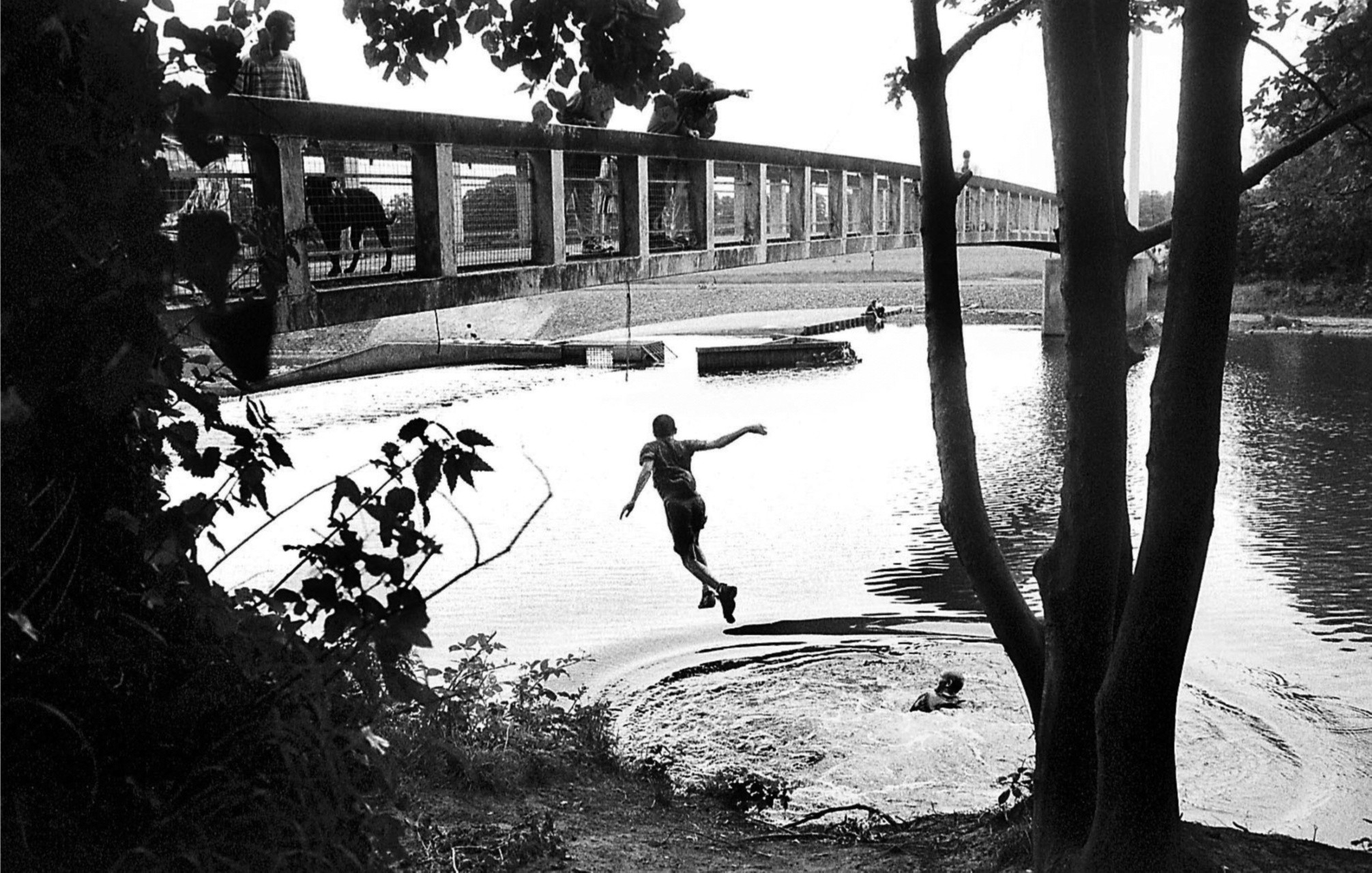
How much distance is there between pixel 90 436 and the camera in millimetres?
1756

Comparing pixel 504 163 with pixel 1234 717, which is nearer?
pixel 1234 717

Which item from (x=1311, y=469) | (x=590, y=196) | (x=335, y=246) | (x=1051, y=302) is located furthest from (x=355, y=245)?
(x=1051, y=302)

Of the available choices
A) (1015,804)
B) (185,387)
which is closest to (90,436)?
(185,387)

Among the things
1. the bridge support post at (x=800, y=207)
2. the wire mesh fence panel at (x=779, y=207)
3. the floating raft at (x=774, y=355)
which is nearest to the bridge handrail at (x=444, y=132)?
the wire mesh fence panel at (x=779, y=207)

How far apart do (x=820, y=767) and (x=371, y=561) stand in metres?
6.03

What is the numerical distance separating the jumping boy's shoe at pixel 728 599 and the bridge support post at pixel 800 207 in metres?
8.10

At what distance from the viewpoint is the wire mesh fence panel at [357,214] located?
24.9 ft

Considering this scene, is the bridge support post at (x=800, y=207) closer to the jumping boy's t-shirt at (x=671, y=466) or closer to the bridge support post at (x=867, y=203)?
the bridge support post at (x=867, y=203)

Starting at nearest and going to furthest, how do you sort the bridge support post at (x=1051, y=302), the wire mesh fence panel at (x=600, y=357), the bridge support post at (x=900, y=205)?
1. the bridge support post at (x=900, y=205)
2. the wire mesh fence panel at (x=600, y=357)
3. the bridge support post at (x=1051, y=302)

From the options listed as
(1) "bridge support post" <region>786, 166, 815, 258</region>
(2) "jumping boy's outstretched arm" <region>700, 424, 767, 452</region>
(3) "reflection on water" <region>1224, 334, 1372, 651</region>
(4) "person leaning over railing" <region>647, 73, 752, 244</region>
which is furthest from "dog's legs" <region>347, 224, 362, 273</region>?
(1) "bridge support post" <region>786, 166, 815, 258</region>

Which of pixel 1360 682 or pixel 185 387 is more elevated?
pixel 185 387

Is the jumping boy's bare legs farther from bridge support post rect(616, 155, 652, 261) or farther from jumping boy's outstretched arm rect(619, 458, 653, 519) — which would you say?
bridge support post rect(616, 155, 652, 261)

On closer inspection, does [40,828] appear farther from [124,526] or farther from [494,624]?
[494,624]

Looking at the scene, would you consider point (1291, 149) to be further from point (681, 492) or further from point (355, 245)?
point (681, 492)
